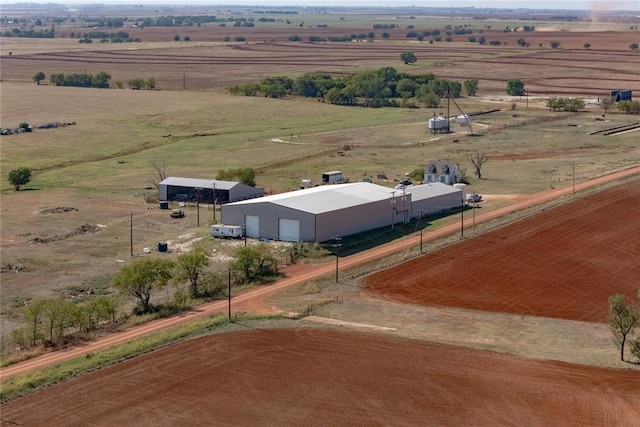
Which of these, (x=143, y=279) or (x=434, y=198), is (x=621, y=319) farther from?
(x=434, y=198)

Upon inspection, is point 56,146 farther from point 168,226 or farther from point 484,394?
point 484,394

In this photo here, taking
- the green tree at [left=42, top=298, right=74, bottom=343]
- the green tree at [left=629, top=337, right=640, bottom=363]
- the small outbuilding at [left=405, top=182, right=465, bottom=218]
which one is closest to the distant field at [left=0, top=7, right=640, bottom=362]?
the small outbuilding at [left=405, top=182, right=465, bottom=218]

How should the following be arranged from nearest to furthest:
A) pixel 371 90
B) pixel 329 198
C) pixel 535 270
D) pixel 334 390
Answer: pixel 334 390
pixel 535 270
pixel 329 198
pixel 371 90

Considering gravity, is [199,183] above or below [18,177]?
above

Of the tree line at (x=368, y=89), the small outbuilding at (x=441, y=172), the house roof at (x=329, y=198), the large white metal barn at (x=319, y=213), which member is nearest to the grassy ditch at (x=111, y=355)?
the large white metal barn at (x=319, y=213)

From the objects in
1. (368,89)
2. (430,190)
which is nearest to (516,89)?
(368,89)

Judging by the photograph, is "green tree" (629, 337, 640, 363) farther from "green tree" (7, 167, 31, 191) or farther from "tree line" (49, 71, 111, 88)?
"tree line" (49, 71, 111, 88)

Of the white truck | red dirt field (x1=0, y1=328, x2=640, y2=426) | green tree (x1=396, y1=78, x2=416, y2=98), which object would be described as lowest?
red dirt field (x1=0, y1=328, x2=640, y2=426)
